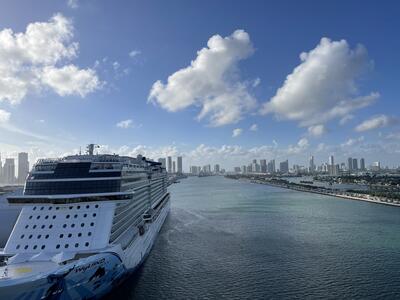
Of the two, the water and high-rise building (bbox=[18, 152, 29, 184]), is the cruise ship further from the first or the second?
high-rise building (bbox=[18, 152, 29, 184])

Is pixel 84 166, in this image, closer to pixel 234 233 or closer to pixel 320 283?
pixel 320 283

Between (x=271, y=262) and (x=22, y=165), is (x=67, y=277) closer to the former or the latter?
(x=271, y=262)

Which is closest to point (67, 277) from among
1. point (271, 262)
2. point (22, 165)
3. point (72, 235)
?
point (72, 235)

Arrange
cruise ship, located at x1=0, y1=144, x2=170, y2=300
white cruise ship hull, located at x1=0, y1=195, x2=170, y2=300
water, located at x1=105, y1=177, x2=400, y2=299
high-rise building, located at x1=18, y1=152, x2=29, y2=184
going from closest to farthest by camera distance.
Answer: white cruise ship hull, located at x1=0, y1=195, x2=170, y2=300
cruise ship, located at x1=0, y1=144, x2=170, y2=300
water, located at x1=105, y1=177, x2=400, y2=299
high-rise building, located at x1=18, y1=152, x2=29, y2=184

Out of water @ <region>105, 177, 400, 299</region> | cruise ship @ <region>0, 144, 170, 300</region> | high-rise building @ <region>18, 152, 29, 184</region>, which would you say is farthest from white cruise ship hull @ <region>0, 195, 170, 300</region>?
high-rise building @ <region>18, 152, 29, 184</region>

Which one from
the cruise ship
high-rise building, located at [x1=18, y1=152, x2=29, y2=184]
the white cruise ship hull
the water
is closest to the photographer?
the white cruise ship hull

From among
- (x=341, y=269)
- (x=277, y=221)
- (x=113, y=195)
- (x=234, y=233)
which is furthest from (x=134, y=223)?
(x=277, y=221)
